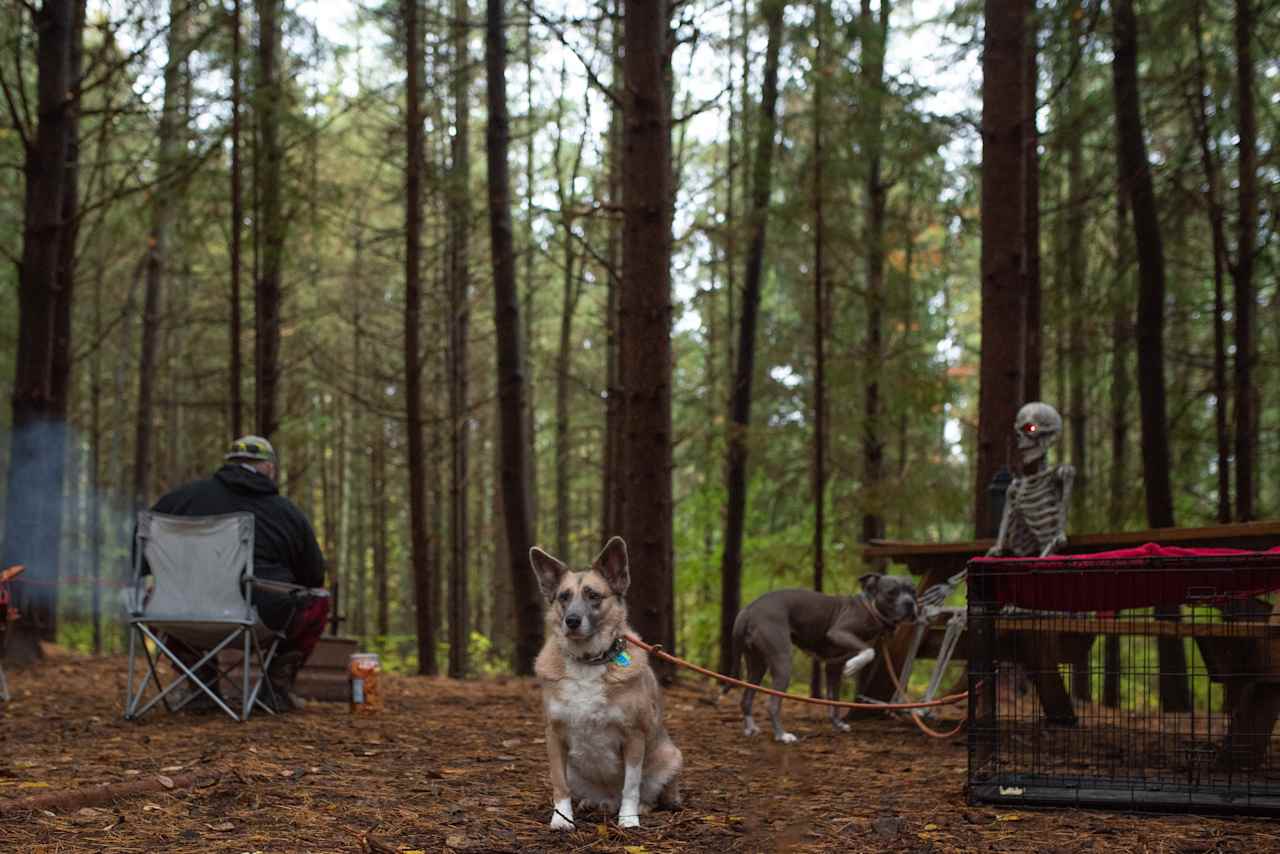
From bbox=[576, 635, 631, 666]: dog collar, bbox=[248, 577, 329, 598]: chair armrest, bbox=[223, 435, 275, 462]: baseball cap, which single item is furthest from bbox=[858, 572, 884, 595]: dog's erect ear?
bbox=[223, 435, 275, 462]: baseball cap

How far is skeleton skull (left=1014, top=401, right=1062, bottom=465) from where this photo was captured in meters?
8.36

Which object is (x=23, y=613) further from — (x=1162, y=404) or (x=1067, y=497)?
(x=1162, y=404)

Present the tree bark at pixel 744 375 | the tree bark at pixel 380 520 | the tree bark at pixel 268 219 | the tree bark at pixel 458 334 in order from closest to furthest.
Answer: the tree bark at pixel 268 219 → the tree bark at pixel 744 375 → the tree bark at pixel 458 334 → the tree bark at pixel 380 520

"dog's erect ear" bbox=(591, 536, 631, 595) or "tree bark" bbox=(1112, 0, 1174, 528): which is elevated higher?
"tree bark" bbox=(1112, 0, 1174, 528)

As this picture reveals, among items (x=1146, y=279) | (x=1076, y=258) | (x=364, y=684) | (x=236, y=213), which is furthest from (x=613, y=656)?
(x=1076, y=258)

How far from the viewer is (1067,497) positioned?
8.17 metres

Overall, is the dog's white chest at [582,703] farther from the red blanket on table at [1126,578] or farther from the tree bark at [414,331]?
the tree bark at [414,331]

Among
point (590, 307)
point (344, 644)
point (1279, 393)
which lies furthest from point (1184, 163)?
point (590, 307)

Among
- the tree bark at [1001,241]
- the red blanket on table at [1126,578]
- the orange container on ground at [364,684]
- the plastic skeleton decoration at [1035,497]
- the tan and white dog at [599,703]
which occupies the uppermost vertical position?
the tree bark at [1001,241]

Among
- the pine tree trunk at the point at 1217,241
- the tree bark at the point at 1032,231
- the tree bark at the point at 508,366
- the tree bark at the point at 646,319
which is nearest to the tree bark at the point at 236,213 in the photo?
the tree bark at the point at 508,366

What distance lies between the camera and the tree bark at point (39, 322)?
40.1 ft

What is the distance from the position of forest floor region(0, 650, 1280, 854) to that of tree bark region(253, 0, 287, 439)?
648 cm

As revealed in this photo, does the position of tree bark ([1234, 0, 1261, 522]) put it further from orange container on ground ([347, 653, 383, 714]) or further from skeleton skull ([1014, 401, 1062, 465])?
orange container on ground ([347, 653, 383, 714])

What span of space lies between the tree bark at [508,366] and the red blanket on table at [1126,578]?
9.00 metres
